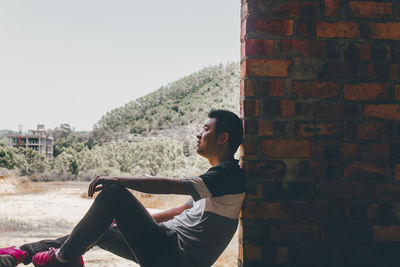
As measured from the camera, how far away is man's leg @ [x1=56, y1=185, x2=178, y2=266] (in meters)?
1.99

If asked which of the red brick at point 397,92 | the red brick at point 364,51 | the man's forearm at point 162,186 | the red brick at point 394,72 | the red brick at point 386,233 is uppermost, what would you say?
→ the red brick at point 364,51

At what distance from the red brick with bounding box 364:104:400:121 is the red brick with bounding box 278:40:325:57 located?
349 millimetres

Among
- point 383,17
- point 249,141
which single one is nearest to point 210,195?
point 249,141

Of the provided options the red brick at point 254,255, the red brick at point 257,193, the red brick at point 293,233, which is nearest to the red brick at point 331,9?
the red brick at point 257,193

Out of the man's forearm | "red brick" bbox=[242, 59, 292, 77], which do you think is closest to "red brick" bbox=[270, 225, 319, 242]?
the man's forearm

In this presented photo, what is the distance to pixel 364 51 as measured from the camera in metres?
1.89

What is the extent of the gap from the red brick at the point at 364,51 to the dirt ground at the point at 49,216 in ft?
7.32

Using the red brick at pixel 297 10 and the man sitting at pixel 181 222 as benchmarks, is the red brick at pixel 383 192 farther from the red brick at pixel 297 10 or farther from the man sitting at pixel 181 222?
the red brick at pixel 297 10

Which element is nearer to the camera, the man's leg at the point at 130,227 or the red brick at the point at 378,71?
the red brick at the point at 378,71

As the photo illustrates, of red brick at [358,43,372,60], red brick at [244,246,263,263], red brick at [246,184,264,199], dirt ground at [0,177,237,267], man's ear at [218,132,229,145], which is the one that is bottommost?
dirt ground at [0,177,237,267]

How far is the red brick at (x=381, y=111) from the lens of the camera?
189 cm

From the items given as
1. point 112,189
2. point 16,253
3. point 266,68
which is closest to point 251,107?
point 266,68

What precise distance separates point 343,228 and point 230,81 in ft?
102

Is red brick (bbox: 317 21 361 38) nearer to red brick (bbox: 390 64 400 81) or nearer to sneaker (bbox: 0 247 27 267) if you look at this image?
red brick (bbox: 390 64 400 81)
